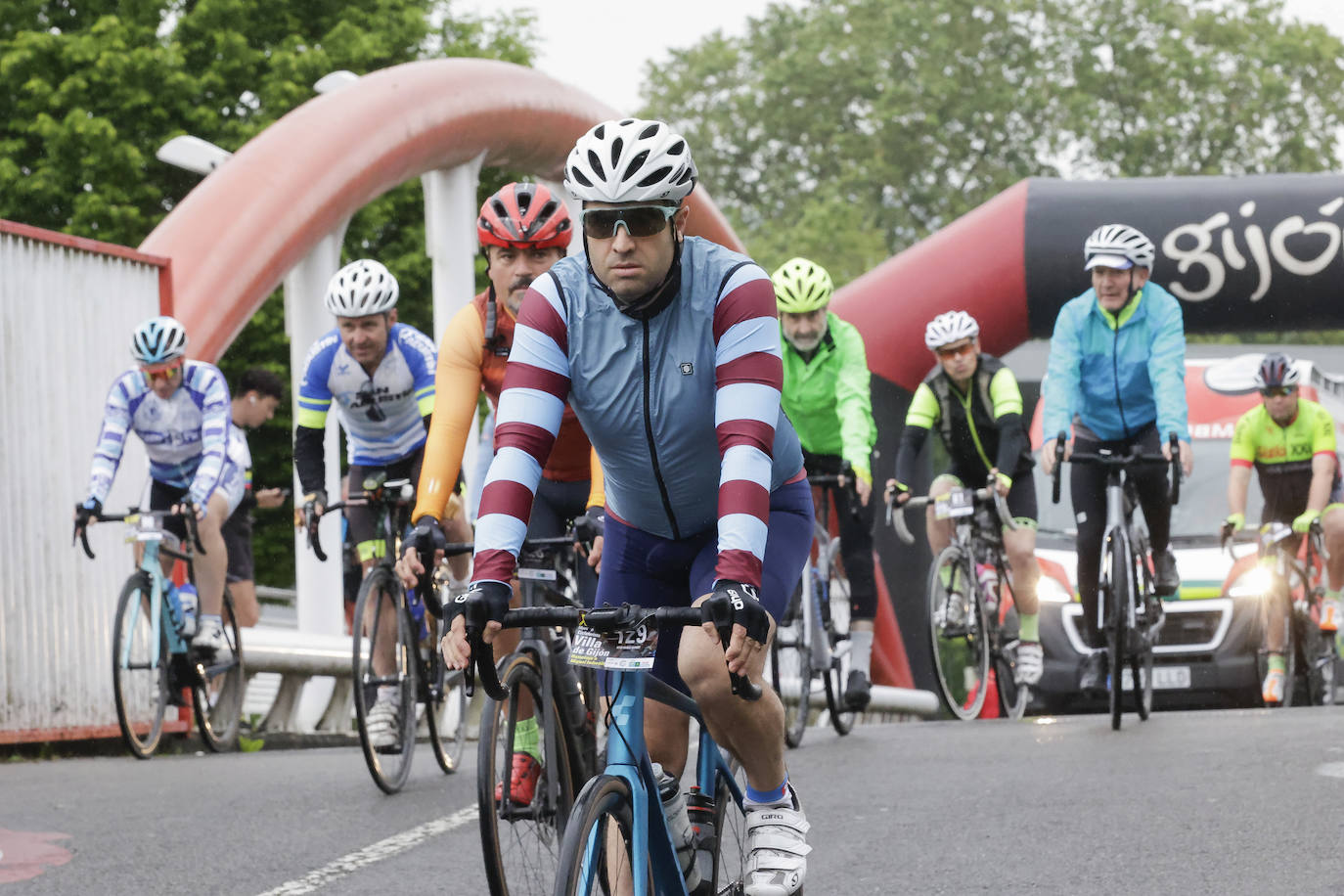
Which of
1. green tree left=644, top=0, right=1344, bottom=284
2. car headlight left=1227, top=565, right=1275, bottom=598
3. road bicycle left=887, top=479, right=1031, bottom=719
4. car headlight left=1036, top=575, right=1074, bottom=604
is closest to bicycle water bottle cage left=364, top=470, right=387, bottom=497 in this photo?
road bicycle left=887, top=479, right=1031, bottom=719

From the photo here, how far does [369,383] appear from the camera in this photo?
8766 mm

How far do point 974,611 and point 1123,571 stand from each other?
2.12 meters

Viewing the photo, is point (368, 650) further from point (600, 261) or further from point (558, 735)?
point (600, 261)

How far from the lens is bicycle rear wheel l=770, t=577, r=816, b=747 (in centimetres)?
1023

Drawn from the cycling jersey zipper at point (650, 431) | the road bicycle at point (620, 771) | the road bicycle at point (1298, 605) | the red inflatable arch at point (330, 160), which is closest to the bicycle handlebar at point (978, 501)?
the road bicycle at point (1298, 605)

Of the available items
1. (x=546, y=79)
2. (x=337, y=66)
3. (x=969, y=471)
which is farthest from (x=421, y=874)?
(x=337, y=66)

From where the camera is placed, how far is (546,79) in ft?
63.6

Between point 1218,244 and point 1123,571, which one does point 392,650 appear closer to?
point 1123,571

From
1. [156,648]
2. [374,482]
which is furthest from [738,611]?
[156,648]

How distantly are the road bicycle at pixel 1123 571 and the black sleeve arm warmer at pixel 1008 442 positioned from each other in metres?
0.97

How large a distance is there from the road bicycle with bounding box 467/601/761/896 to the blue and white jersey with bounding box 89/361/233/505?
6.58 metres

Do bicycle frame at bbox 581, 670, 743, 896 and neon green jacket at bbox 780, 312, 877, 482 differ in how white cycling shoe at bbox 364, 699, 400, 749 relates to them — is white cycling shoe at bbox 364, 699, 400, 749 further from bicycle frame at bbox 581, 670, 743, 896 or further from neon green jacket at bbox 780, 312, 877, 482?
bicycle frame at bbox 581, 670, 743, 896

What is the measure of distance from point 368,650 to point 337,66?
2684 cm

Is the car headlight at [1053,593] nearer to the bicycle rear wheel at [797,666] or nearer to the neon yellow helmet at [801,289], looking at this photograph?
the bicycle rear wheel at [797,666]
